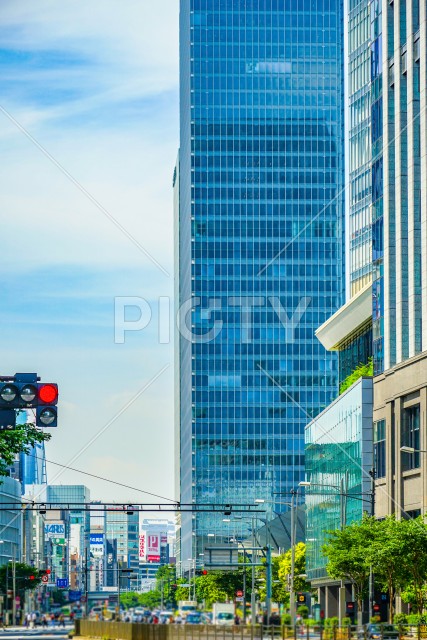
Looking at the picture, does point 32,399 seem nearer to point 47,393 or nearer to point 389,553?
point 47,393

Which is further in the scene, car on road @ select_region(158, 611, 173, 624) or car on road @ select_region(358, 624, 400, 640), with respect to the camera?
car on road @ select_region(358, 624, 400, 640)

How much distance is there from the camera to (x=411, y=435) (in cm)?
8800

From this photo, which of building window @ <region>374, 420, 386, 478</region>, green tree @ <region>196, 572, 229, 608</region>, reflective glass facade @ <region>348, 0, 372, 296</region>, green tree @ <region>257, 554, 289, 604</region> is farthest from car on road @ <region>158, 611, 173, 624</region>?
green tree @ <region>196, 572, 229, 608</region>

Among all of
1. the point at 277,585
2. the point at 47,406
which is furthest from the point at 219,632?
the point at 277,585

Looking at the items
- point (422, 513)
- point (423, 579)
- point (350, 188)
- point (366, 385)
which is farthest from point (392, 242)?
point (350, 188)

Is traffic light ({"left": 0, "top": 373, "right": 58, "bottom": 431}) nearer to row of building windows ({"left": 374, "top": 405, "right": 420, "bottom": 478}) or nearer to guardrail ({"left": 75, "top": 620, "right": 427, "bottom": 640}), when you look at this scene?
guardrail ({"left": 75, "top": 620, "right": 427, "bottom": 640})

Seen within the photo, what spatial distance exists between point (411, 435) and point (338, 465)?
72.1 feet

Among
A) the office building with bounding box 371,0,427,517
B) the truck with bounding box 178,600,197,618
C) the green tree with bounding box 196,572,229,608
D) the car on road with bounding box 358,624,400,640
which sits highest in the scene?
the office building with bounding box 371,0,427,517

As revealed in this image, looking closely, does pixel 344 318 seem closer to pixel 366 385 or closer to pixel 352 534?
pixel 366 385

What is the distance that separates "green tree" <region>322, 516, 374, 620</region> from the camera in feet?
266

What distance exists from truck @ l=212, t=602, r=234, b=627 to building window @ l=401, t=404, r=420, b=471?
32.5 meters

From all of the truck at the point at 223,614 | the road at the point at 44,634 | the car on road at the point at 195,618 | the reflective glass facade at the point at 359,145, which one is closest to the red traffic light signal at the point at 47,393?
the truck at the point at 223,614

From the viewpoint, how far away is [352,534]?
276ft

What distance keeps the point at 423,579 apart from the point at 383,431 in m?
20.4
